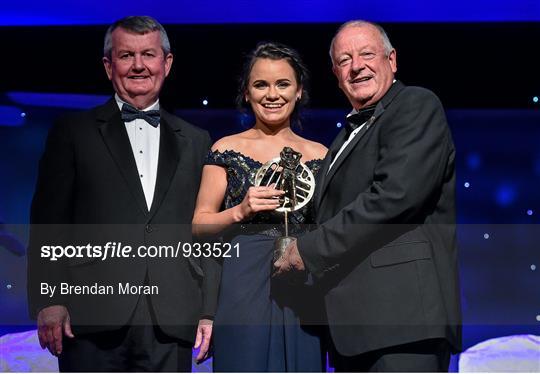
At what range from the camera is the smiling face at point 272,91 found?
11.1 feet

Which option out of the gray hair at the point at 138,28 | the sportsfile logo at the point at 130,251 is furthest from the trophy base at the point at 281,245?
the gray hair at the point at 138,28

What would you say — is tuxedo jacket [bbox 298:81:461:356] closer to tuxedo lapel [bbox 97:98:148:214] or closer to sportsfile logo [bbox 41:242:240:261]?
sportsfile logo [bbox 41:242:240:261]

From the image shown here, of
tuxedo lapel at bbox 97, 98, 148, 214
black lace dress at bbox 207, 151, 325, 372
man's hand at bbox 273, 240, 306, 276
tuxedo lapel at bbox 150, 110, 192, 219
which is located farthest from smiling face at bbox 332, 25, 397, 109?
tuxedo lapel at bbox 97, 98, 148, 214

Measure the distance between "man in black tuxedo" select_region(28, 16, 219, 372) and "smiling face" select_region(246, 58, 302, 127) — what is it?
35cm

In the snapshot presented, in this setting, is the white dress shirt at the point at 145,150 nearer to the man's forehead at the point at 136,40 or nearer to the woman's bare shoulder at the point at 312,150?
the man's forehead at the point at 136,40

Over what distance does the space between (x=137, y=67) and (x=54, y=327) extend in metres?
1.07

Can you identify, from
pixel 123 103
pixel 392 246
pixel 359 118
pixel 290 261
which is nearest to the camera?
pixel 392 246

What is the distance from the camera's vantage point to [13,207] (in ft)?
13.0

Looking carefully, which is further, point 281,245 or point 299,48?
point 299,48

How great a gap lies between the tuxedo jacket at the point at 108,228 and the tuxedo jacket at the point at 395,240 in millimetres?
612

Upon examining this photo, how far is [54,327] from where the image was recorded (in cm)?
334

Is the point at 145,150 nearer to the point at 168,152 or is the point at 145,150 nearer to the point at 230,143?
the point at 168,152

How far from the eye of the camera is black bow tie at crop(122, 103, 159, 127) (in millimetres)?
3482

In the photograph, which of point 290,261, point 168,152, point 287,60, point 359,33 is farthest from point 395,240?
point 168,152
